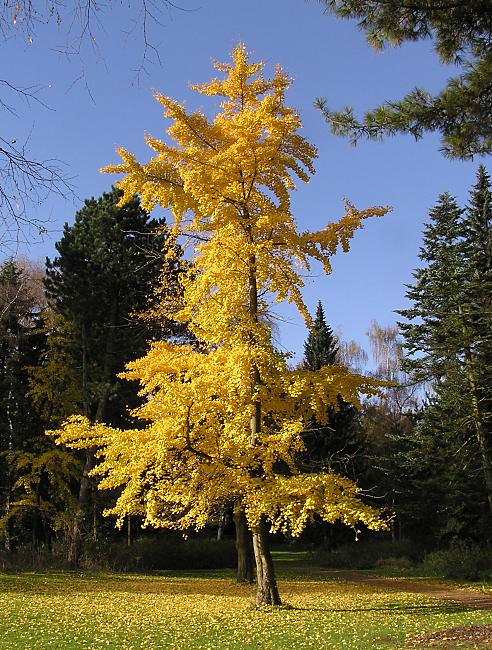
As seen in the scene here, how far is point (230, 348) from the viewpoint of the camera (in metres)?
10.5

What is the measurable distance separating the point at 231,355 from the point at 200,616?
4.82 metres

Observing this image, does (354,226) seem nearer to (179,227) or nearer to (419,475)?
(179,227)

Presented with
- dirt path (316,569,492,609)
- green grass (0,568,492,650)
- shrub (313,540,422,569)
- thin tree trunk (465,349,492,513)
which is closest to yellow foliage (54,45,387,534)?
green grass (0,568,492,650)

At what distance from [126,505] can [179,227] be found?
5.23m

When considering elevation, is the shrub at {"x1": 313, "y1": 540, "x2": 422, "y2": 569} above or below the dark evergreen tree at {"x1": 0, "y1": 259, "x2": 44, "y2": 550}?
below

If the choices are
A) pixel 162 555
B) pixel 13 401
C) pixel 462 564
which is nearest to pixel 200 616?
pixel 462 564

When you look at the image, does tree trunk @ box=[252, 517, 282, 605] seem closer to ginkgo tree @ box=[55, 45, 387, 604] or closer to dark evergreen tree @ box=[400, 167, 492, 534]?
ginkgo tree @ box=[55, 45, 387, 604]

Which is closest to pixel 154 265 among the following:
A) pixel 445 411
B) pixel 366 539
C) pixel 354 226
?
pixel 354 226

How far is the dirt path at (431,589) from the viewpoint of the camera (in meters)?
14.2

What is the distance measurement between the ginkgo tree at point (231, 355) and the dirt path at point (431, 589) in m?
5.92

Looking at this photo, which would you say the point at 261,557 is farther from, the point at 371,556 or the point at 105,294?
the point at 371,556

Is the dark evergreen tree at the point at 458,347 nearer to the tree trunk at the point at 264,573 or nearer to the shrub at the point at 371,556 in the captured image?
the shrub at the point at 371,556

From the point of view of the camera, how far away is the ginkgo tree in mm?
9625

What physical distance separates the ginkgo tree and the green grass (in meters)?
1.49
